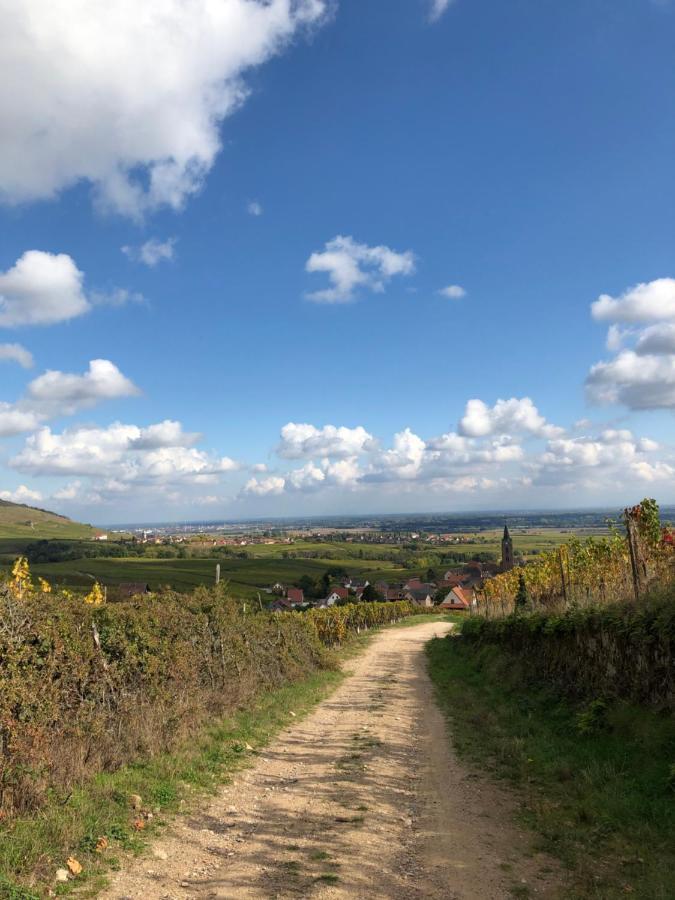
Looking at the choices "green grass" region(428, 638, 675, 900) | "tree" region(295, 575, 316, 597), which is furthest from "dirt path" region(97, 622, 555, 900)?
"tree" region(295, 575, 316, 597)

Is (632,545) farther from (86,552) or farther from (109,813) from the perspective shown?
(86,552)

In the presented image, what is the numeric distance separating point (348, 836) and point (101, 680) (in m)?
4.39

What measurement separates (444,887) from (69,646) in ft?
18.2

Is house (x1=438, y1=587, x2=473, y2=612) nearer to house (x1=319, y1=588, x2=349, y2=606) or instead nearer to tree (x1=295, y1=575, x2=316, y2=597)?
house (x1=319, y1=588, x2=349, y2=606)

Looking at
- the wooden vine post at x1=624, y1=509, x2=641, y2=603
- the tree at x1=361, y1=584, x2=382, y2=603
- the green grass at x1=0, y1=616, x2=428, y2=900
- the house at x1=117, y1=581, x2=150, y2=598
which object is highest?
the wooden vine post at x1=624, y1=509, x2=641, y2=603

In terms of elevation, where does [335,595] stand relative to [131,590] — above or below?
below

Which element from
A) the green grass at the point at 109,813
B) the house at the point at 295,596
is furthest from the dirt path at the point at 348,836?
the house at the point at 295,596

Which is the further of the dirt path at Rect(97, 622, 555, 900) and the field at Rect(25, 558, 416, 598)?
the field at Rect(25, 558, 416, 598)

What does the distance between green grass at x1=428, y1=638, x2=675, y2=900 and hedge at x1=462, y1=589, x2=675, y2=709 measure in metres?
0.45

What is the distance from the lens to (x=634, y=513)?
599 inches

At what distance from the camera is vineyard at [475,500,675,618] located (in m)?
13.6

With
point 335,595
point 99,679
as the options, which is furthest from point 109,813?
point 335,595

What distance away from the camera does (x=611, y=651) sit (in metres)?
10.6

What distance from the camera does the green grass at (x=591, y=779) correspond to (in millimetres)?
5402
